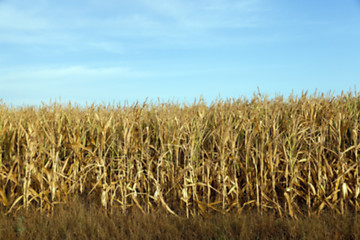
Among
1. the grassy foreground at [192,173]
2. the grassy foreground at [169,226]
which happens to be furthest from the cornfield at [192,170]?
the grassy foreground at [169,226]

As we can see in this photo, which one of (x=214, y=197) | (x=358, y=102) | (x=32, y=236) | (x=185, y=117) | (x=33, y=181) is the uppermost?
(x=358, y=102)

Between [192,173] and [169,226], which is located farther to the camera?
Result: [192,173]

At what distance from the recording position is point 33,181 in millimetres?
4477

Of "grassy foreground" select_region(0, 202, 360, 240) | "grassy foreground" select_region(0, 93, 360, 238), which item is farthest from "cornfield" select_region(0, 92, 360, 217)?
"grassy foreground" select_region(0, 202, 360, 240)

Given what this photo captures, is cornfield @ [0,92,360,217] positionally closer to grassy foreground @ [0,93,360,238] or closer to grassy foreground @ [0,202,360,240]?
grassy foreground @ [0,93,360,238]

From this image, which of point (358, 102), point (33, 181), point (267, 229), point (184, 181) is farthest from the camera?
point (358, 102)

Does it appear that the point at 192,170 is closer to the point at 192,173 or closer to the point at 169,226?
the point at 192,173

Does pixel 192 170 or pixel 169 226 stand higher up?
pixel 192 170

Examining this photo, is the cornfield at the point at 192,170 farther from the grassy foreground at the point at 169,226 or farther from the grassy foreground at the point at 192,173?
the grassy foreground at the point at 169,226

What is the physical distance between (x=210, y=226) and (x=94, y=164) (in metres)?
1.63

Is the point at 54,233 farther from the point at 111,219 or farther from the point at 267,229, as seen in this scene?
the point at 267,229

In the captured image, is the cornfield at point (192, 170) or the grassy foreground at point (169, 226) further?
the cornfield at point (192, 170)

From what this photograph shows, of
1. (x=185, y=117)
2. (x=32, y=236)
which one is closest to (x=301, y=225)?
(x=185, y=117)

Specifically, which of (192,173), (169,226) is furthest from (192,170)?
(169,226)
